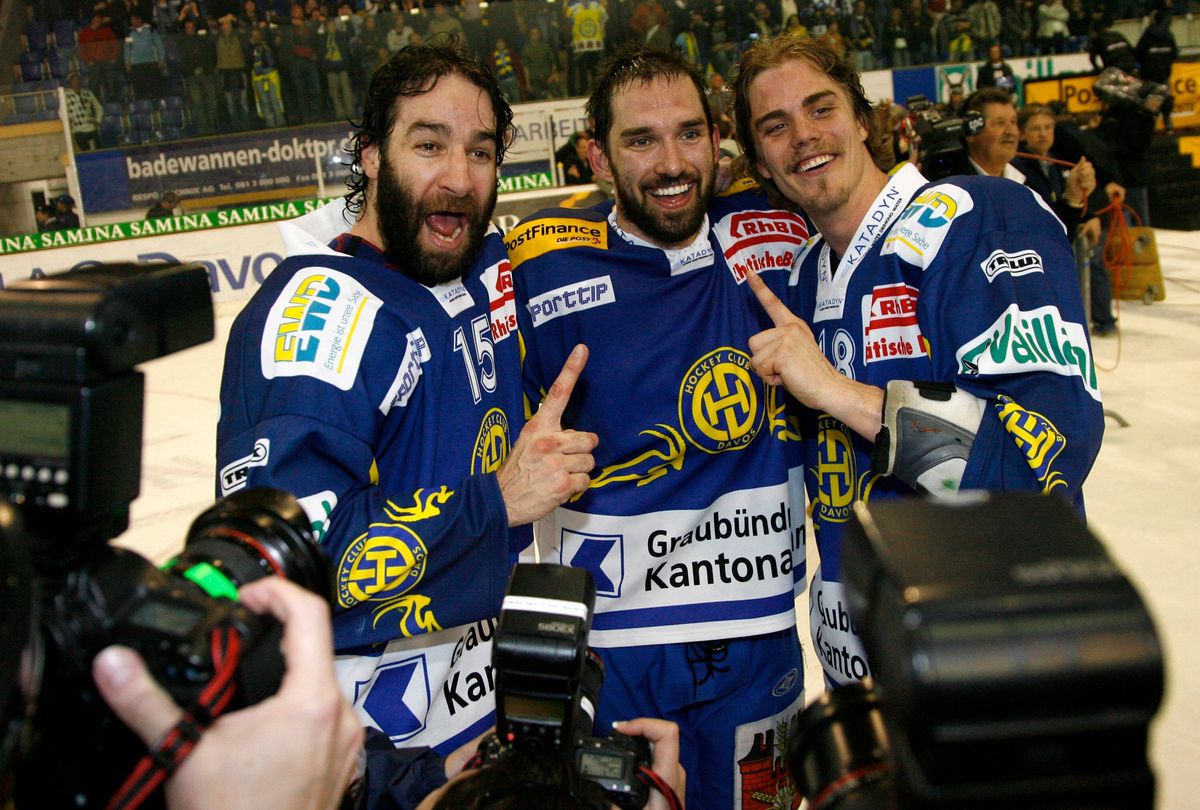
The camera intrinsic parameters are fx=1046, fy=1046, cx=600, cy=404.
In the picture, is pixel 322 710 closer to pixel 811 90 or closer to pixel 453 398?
pixel 453 398

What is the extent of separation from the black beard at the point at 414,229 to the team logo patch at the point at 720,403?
565 mm

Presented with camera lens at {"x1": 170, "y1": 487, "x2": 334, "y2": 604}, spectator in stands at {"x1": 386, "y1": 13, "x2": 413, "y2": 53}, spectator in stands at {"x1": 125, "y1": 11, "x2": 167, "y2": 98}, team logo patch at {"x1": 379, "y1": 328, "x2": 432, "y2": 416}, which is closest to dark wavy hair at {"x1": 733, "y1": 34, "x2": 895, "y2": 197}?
team logo patch at {"x1": 379, "y1": 328, "x2": 432, "y2": 416}

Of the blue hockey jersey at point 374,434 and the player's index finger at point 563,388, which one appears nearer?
the blue hockey jersey at point 374,434

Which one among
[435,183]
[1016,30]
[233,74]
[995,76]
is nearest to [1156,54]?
[995,76]

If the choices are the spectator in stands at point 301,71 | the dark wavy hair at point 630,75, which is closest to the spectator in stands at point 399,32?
the spectator in stands at point 301,71

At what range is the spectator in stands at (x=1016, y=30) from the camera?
14102mm

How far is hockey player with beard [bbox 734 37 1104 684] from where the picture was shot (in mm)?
1825

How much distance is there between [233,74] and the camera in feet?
40.6

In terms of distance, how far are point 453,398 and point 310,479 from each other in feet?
1.25

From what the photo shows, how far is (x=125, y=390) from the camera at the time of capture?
100 centimetres

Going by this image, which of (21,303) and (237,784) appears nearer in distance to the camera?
(237,784)

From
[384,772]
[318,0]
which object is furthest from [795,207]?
[318,0]

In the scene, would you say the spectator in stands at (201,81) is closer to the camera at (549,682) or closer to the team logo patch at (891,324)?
the team logo patch at (891,324)

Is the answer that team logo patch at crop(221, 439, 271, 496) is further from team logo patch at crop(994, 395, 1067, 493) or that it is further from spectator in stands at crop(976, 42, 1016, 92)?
spectator in stands at crop(976, 42, 1016, 92)
